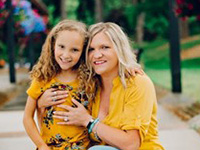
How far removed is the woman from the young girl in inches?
2.7

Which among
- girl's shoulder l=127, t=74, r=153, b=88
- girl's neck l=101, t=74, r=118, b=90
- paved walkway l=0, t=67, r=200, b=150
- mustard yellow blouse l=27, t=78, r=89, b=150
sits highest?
girl's shoulder l=127, t=74, r=153, b=88

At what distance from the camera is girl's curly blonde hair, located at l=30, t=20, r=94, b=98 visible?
2.75m

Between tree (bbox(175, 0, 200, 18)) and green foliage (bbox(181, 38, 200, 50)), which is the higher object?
tree (bbox(175, 0, 200, 18))

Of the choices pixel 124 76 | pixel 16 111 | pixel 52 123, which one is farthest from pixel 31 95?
pixel 16 111

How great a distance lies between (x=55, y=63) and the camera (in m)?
2.89

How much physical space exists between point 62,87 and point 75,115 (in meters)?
0.24

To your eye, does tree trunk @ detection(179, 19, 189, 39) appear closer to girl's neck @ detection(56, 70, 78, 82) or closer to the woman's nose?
girl's neck @ detection(56, 70, 78, 82)

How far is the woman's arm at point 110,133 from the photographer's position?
253 cm

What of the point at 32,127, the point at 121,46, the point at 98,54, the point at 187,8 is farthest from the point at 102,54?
the point at 187,8

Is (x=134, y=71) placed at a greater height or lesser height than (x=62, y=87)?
greater

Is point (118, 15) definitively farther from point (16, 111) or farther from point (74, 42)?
point (74, 42)

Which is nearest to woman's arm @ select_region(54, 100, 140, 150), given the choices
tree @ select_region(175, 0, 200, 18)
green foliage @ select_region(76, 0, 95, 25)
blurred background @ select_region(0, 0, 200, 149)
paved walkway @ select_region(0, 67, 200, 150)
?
blurred background @ select_region(0, 0, 200, 149)

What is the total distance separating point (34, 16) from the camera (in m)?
14.9

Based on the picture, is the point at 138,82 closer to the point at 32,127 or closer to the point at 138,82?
the point at 138,82
